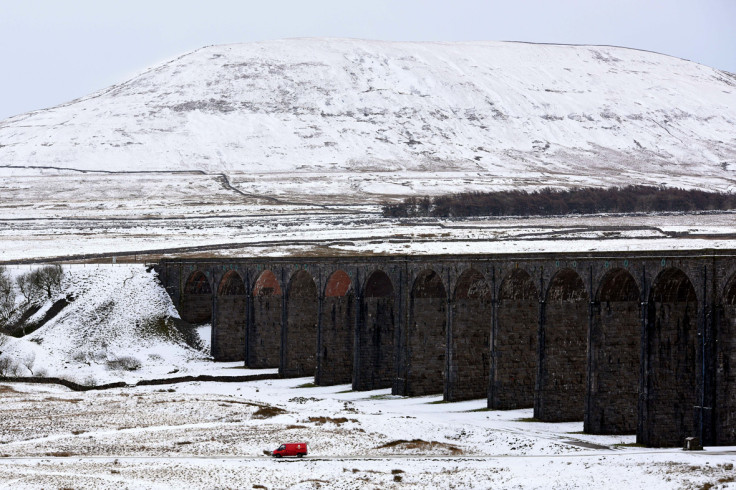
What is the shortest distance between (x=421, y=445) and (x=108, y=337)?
42.9 m

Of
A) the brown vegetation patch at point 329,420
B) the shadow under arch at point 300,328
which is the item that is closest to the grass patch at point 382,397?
the brown vegetation patch at point 329,420

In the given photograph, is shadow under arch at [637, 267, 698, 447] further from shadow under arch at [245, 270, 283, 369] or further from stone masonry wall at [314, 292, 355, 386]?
shadow under arch at [245, 270, 283, 369]

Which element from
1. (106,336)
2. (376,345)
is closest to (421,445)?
(376,345)

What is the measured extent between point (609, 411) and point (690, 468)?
12.4m

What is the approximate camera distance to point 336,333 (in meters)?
77.2

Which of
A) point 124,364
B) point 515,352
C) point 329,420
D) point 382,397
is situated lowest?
point 124,364

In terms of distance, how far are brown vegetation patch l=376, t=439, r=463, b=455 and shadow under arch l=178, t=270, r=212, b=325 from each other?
45.0 m

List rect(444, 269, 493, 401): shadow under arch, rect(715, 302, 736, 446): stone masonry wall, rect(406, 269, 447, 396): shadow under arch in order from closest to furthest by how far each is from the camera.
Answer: rect(715, 302, 736, 446): stone masonry wall → rect(444, 269, 493, 401): shadow under arch → rect(406, 269, 447, 396): shadow under arch

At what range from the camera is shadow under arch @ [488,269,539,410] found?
61000mm

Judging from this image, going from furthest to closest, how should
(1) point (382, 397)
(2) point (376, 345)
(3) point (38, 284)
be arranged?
(3) point (38, 284) < (2) point (376, 345) < (1) point (382, 397)

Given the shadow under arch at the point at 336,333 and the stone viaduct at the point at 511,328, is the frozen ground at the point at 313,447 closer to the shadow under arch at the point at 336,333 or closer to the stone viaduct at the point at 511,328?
the stone viaduct at the point at 511,328

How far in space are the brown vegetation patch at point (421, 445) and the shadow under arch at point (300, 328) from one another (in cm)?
2998

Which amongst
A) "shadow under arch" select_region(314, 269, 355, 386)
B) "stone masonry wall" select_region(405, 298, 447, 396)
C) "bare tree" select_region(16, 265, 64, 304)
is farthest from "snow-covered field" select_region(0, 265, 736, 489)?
"bare tree" select_region(16, 265, 64, 304)

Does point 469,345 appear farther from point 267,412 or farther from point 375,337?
point 267,412
